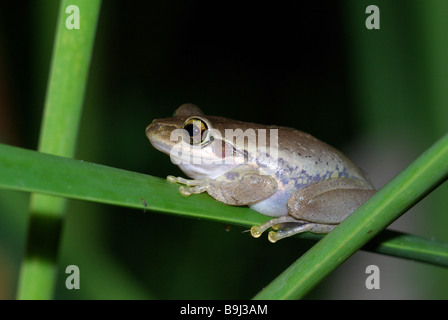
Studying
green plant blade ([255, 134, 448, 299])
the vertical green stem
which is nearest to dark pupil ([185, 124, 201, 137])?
the vertical green stem

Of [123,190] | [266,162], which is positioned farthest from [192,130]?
[123,190]

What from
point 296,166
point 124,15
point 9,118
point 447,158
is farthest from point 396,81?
point 9,118

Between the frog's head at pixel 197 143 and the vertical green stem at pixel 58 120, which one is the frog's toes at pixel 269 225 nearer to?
the frog's head at pixel 197 143

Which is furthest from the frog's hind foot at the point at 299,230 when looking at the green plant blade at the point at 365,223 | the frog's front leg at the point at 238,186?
the green plant blade at the point at 365,223

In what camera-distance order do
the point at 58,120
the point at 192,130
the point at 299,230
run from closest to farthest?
the point at 58,120
the point at 299,230
the point at 192,130

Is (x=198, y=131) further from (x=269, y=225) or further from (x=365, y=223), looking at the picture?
(x=365, y=223)

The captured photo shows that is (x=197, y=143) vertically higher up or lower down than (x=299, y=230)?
higher up
